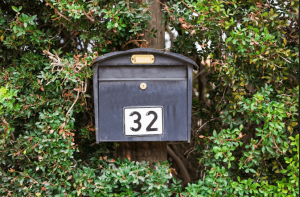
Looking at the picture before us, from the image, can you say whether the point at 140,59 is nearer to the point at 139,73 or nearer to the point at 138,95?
the point at 139,73

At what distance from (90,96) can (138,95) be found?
0.42 meters

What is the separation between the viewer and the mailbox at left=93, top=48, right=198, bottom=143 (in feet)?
6.66

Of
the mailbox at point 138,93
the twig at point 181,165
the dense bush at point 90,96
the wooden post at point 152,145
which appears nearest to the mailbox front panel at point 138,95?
the mailbox at point 138,93

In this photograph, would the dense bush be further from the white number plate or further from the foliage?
the white number plate

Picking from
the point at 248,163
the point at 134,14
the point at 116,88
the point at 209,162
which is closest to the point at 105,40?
the point at 134,14

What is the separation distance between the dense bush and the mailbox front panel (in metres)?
0.20

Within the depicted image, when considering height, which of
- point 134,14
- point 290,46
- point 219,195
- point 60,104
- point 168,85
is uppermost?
point 134,14

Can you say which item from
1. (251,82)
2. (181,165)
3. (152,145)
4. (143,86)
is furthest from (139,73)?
(181,165)

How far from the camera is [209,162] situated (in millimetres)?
2262

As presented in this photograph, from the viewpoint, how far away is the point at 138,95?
6.68 ft

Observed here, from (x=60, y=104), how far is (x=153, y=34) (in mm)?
975

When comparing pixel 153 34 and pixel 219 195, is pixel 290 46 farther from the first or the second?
pixel 219 195

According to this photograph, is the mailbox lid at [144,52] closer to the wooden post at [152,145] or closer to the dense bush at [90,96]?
the dense bush at [90,96]

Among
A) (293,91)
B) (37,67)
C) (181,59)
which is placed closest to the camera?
(181,59)
